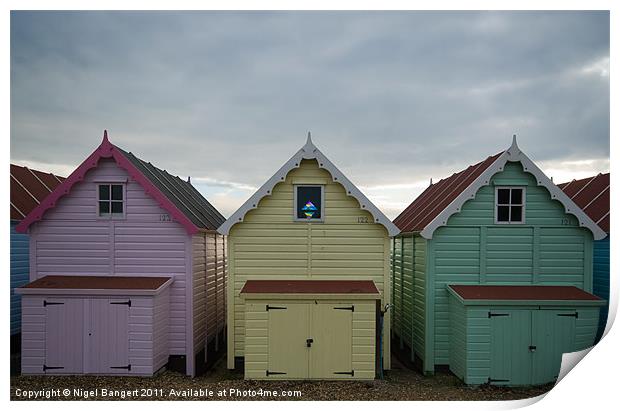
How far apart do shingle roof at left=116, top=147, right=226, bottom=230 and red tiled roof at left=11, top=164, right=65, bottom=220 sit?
4027mm

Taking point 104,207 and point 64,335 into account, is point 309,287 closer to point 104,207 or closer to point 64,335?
point 104,207

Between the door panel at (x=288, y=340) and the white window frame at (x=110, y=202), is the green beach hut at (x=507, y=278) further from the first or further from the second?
the white window frame at (x=110, y=202)

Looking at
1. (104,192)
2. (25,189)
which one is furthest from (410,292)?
(25,189)

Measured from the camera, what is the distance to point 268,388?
11414mm

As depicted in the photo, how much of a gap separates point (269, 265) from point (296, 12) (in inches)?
266

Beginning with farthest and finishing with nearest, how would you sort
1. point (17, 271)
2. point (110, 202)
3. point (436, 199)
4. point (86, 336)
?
point (436, 199) → point (17, 271) → point (110, 202) → point (86, 336)

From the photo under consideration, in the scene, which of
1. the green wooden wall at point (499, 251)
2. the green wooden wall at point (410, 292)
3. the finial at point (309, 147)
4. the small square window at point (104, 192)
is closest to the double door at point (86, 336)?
the small square window at point (104, 192)

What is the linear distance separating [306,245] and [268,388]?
3.91 meters

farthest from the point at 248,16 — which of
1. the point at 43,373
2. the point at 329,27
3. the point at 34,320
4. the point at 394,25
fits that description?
the point at 43,373

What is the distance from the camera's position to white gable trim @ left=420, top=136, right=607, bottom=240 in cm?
1213

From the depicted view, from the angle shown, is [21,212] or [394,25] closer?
[394,25]

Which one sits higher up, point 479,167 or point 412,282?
point 479,167

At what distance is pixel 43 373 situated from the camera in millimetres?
11883

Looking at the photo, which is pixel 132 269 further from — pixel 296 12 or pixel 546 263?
pixel 546 263
